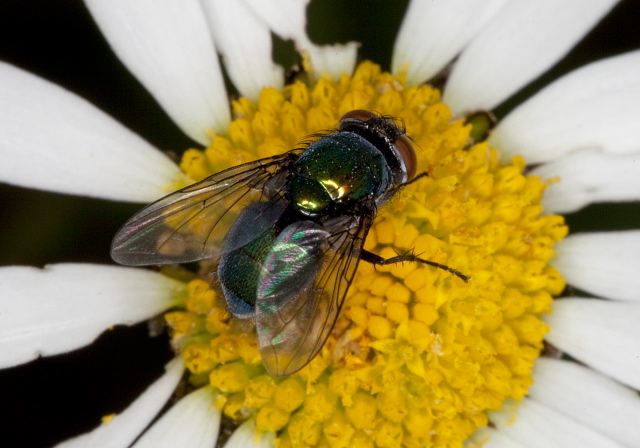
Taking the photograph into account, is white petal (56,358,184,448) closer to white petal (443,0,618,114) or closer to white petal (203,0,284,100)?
white petal (203,0,284,100)

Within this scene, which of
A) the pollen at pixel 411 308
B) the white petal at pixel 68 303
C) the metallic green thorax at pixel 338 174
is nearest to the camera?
the metallic green thorax at pixel 338 174

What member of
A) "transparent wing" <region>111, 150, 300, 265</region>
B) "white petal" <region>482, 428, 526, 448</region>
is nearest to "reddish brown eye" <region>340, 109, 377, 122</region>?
"transparent wing" <region>111, 150, 300, 265</region>

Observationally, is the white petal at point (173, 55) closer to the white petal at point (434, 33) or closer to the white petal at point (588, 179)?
the white petal at point (434, 33)

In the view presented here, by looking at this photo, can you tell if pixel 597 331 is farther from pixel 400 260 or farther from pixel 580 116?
pixel 400 260

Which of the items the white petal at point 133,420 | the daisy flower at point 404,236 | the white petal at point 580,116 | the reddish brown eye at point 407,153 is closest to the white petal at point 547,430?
the daisy flower at point 404,236

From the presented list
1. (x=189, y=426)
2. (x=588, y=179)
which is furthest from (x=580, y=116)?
(x=189, y=426)

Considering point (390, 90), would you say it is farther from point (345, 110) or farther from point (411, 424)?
point (411, 424)
